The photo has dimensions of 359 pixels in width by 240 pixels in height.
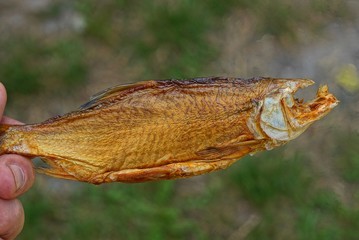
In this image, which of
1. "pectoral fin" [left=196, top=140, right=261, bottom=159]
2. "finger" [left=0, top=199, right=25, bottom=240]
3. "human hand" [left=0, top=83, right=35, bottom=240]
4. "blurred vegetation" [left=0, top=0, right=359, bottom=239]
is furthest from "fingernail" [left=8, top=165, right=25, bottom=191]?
"blurred vegetation" [left=0, top=0, right=359, bottom=239]

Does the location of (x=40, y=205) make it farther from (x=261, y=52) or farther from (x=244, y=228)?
(x=261, y=52)

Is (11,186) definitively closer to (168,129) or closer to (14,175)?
(14,175)

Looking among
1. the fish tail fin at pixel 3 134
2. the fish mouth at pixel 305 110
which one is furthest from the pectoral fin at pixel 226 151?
the fish tail fin at pixel 3 134

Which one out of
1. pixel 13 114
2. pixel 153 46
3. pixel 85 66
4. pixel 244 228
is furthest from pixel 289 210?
pixel 13 114

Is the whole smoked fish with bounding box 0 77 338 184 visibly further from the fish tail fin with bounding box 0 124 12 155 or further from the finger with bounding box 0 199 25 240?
the finger with bounding box 0 199 25 240

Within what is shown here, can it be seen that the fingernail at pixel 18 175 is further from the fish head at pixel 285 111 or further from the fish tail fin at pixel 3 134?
the fish head at pixel 285 111

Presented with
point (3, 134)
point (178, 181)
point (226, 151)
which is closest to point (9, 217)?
point (3, 134)
